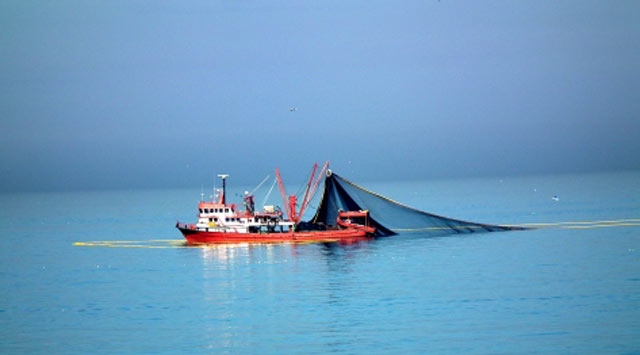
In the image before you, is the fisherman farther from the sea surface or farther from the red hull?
the sea surface

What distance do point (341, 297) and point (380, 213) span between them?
30545 mm

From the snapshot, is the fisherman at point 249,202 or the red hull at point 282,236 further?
the fisherman at point 249,202

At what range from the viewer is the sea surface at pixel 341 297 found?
46031 millimetres

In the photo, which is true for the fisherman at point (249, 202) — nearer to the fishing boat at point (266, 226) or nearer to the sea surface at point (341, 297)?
the fishing boat at point (266, 226)

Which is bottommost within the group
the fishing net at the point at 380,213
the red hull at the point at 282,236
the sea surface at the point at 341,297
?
the sea surface at the point at 341,297

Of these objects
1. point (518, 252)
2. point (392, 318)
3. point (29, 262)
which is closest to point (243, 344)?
point (392, 318)

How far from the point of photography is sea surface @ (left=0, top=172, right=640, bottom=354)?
1812 inches

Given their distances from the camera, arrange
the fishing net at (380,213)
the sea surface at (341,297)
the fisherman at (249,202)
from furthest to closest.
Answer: the fisherman at (249,202) → the fishing net at (380,213) → the sea surface at (341,297)

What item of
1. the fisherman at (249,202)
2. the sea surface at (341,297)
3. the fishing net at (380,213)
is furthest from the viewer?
the fisherman at (249,202)

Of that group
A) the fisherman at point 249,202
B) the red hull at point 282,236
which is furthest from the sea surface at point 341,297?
the fisherman at point 249,202

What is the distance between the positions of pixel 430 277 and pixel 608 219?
57889 millimetres

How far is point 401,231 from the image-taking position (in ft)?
301

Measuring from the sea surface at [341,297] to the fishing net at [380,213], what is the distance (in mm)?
1320

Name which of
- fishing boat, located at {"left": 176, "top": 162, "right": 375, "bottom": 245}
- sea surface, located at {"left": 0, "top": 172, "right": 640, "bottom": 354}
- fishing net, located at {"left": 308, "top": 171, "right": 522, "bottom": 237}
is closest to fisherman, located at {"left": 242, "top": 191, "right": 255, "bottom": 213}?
fishing boat, located at {"left": 176, "top": 162, "right": 375, "bottom": 245}
